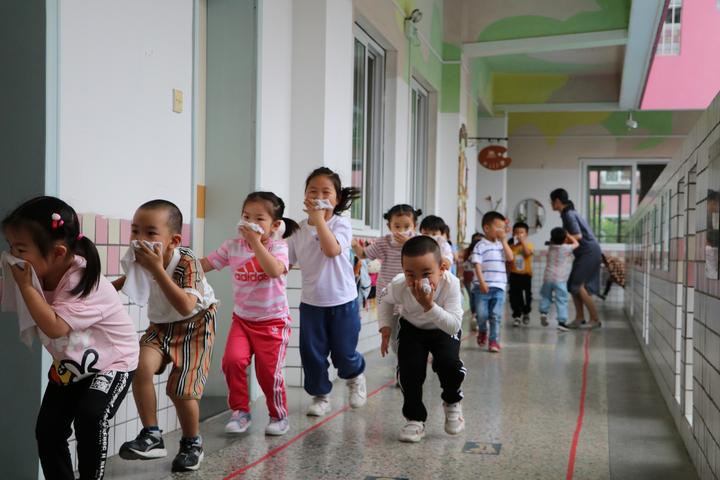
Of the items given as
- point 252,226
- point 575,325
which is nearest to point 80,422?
point 252,226

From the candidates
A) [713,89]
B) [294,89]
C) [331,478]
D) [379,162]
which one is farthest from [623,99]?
[331,478]

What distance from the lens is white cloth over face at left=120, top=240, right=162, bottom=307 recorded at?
2.88 m

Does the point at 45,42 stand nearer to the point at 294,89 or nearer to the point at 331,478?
the point at 331,478

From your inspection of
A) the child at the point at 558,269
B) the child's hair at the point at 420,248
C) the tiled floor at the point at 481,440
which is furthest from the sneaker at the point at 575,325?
the child's hair at the point at 420,248

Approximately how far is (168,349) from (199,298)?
0.83 ft

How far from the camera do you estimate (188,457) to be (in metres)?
3.17

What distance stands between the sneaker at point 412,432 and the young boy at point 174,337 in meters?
0.92

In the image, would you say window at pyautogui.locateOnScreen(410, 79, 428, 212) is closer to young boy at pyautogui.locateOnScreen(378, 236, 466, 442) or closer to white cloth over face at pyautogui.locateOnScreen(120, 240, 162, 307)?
young boy at pyautogui.locateOnScreen(378, 236, 466, 442)

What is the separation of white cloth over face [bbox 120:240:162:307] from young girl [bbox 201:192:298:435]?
2.36 feet

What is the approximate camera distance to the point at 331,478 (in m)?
3.11

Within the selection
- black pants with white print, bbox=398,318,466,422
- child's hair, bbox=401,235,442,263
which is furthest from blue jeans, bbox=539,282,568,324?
child's hair, bbox=401,235,442,263

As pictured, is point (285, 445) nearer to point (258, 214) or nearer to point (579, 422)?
point (258, 214)

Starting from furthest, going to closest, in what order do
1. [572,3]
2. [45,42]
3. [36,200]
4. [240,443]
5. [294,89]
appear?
[572,3] < [294,89] < [240,443] < [45,42] < [36,200]

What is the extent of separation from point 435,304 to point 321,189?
0.81 m
